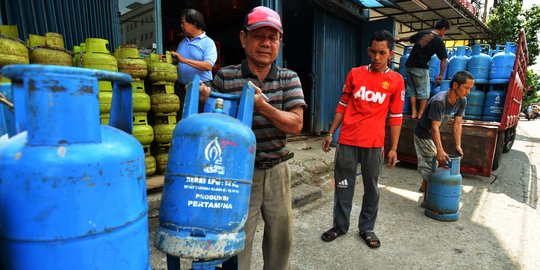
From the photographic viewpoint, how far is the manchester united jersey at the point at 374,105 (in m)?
2.78

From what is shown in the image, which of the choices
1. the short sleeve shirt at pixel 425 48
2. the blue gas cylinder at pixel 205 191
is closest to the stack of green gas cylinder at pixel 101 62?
the blue gas cylinder at pixel 205 191

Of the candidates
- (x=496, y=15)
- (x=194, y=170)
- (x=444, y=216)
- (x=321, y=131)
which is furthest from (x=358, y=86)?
(x=496, y=15)

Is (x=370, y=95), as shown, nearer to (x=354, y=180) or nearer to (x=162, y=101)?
(x=354, y=180)

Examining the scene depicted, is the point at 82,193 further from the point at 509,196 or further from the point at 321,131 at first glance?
the point at 321,131

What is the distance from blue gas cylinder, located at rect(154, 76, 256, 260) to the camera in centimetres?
105

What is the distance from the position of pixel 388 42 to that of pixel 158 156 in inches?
100

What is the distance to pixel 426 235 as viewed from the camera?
3.15 meters

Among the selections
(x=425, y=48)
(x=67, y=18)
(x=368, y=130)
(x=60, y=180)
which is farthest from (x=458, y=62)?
(x=60, y=180)

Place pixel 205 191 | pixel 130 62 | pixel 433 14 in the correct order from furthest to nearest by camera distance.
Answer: pixel 433 14 < pixel 130 62 < pixel 205 191

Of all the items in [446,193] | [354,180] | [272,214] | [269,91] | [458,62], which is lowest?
[446,193]

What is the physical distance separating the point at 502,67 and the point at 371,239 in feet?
16.9

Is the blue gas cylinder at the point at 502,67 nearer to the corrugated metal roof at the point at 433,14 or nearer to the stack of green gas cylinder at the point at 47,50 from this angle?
the corrugated metal roof at the point at 433,14

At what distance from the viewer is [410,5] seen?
25.0 ft

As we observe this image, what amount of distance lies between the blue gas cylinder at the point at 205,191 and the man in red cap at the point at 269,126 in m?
0.45
